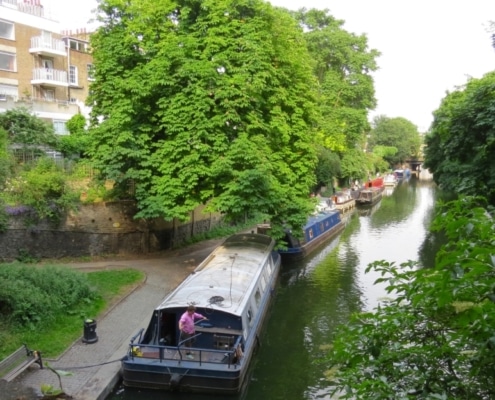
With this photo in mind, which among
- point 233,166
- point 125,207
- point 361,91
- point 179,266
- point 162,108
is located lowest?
point 179,266

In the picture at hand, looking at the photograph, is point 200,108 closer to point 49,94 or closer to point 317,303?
point 317,303

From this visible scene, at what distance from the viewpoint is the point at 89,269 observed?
1888 cm

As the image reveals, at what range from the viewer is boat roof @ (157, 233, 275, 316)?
1232 centimetres

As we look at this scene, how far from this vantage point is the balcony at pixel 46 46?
33.2 m

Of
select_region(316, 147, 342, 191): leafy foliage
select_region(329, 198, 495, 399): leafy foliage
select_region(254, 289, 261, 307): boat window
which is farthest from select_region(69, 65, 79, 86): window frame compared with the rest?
select_region(329, 198, 495, 399): leafy foliage

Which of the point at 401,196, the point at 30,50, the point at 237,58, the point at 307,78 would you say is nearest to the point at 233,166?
the point at 237,58

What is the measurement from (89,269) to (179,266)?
12.1ft

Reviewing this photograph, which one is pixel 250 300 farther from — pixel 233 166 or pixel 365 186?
pixel 365 186

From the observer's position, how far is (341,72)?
40.4 m

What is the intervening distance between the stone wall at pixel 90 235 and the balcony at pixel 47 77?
17070mm

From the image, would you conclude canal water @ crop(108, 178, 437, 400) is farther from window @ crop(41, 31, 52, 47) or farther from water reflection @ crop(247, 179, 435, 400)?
window @ crop(41, 31, 52, 47)

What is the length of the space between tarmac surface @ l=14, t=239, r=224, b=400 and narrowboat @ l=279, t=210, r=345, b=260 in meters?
5.12

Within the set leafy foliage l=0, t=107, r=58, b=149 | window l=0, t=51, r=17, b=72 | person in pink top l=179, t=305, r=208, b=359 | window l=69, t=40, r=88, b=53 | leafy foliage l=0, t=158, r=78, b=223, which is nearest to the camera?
person in pink top l=179, t=305, r=208, b=359

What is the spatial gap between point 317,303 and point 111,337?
27.3 feet
